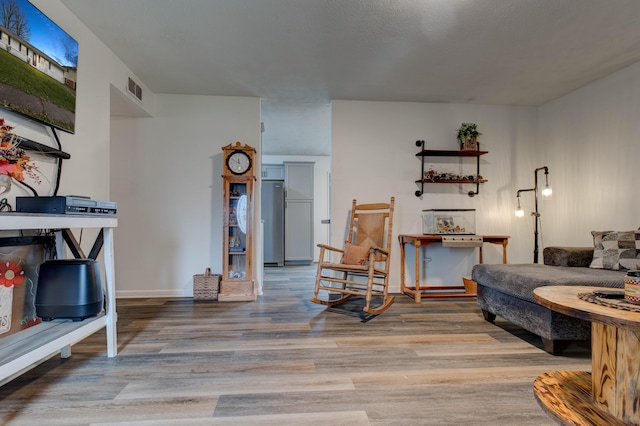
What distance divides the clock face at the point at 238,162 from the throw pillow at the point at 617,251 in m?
3.05

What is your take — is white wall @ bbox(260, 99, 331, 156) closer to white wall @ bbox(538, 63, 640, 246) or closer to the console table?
the console table

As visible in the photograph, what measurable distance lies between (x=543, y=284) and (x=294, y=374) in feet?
5.16

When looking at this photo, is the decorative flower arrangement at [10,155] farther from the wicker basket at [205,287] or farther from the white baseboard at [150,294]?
Result: the white baseboard at [150,294]

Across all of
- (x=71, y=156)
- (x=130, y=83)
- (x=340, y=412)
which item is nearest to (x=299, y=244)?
(x=130, y=83)

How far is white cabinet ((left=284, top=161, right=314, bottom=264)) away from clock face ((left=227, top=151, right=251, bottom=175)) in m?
2.46

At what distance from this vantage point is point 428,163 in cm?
349

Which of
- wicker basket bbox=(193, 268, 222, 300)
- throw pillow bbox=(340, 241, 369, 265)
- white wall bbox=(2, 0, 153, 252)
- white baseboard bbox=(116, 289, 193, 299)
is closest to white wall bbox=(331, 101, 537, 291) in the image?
throw pillow bbox=(340, 241, 369, 265)

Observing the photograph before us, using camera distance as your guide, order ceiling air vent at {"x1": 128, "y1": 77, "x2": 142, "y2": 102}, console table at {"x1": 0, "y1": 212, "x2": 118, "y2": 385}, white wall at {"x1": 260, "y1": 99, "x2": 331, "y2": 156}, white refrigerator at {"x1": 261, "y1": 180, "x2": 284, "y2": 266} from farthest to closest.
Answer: white refrigerator at {"x1": 261, "y1": 180, "x2": 284, "y2": 266} → white wall at {"x1": 260, "y1": 99, "x2": 331, "y2": 156} → ceiling air vent at {"x1": 128, "y1": 77, "x2": 142, "y2": 102} → console table at {"x1": 0, "y1": 212, "x2": 118, "y2": 385}

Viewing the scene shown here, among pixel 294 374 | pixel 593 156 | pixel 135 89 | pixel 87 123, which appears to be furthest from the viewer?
pixel 593 156

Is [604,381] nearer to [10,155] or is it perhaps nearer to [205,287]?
[10,155]

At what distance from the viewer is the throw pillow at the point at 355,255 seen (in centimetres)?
282

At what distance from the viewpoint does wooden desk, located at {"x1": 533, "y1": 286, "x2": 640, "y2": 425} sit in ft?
3.12

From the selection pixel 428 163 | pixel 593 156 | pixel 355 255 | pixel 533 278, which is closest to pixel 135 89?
pixel 355 255

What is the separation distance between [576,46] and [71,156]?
3.68 m
